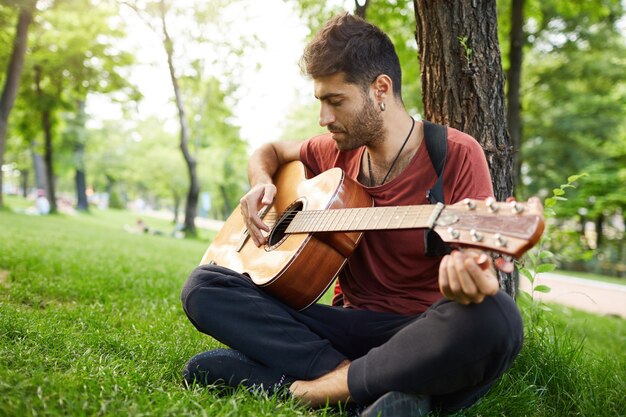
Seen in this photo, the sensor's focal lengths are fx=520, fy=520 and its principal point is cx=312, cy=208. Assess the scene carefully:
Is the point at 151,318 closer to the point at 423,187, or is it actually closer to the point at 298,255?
the point at 298,255

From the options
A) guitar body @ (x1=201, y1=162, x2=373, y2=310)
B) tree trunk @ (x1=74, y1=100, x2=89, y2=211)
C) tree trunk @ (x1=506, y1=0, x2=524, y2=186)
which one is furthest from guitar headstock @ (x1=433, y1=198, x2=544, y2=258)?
tree trunk @ (x1=74, y1=100, x2=89, y2=211)

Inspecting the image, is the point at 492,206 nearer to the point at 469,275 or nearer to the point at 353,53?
the point at 469,275

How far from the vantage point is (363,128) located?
8.96 feet

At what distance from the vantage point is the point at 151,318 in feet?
12.7

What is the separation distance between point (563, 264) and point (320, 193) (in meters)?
25.2

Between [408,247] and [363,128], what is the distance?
670 mm

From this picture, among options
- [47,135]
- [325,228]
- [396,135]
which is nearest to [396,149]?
[396,135]

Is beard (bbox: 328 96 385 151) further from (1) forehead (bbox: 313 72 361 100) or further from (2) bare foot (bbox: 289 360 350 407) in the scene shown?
(2) bare foot (bbox: 289 360 350 407)

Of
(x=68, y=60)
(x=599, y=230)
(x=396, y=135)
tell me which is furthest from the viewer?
(x=599, y=230)

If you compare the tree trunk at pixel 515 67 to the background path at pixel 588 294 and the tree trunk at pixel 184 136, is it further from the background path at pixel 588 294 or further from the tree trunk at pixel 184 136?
the tree trunk at pixel 184 136

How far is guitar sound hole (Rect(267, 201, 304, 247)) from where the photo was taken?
289 cm

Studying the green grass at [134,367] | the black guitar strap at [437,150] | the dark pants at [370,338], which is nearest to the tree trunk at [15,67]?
the green grass at [134,367]

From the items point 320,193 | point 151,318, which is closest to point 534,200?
point 320,193

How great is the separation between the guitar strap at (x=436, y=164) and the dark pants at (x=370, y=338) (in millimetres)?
327
